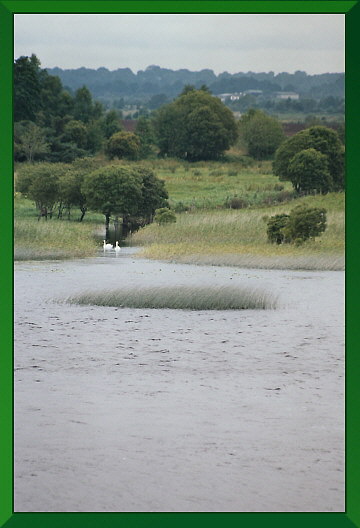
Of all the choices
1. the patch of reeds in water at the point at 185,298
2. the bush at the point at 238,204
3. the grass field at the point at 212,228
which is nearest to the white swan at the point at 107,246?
the grass field at the point at 212,228

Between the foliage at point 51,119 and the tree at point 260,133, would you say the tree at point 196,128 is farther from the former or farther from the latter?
the foliage at point 51,119

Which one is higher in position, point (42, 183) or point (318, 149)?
point (318, 149)

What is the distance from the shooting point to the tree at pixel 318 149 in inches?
237

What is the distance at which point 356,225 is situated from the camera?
4918mm

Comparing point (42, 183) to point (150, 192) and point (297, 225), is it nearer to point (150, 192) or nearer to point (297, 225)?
point (150, 192)

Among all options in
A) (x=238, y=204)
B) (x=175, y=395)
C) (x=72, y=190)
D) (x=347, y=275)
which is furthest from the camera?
(x=238, y=204)

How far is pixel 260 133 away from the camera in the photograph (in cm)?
624

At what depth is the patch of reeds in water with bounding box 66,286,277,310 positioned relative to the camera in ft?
20.1

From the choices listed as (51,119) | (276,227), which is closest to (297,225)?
(276,227)

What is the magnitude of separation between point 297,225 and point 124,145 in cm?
134

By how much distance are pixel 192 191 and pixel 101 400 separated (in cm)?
162

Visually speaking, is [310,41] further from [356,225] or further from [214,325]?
[214,325]

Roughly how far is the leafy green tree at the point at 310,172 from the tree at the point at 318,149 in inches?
0.9

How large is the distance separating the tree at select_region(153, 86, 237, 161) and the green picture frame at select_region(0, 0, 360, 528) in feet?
4.67
